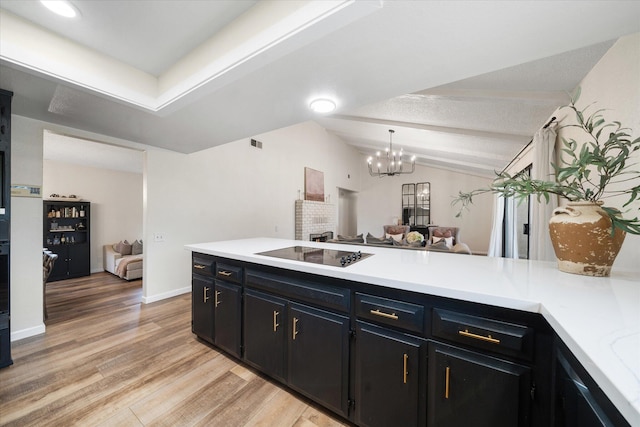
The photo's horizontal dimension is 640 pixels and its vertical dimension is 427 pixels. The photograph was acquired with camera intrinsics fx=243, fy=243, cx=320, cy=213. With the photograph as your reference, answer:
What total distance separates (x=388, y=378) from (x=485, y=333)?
53 cm

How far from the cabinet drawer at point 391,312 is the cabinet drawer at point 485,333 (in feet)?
0.24

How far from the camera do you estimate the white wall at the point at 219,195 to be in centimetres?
347

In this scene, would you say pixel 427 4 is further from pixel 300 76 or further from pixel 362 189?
pixel 362 189

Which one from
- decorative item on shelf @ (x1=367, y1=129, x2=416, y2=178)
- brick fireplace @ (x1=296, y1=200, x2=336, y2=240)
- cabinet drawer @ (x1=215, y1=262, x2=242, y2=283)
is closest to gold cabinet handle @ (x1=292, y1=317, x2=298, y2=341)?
cabinet drawer @ (x1=215, y1=262, x2=242, y2=283)

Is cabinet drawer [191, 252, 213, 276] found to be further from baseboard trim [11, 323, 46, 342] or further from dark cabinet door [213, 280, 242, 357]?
baseboard trim [11, 323, 46, 342]

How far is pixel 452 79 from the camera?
162 centimetres

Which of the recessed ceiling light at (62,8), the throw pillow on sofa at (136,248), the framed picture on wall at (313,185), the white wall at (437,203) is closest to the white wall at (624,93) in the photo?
the recessed ceiling light at (62,8)

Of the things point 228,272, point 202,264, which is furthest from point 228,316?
point 202,264

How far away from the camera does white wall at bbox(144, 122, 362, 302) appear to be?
11.4 feet

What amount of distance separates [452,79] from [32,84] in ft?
9.88

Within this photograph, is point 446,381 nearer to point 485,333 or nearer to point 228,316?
point 485,333

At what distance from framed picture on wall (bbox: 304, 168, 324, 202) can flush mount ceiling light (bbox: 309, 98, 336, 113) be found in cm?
448

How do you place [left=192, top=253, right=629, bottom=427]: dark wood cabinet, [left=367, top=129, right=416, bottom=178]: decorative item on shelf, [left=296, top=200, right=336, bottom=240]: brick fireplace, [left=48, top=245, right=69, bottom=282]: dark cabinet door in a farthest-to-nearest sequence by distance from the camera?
[left=296, top=200, right=336, bottom=240]: brick fireplace, [left=367, top=129, right=416, bottom=178]: decorative item on shelf, [left=48, top=245, right=69, bottom=282]: dark cabinet door, [left=192, top=253, right=629, bottom=427]: dark wood cabinet

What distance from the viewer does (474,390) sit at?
3.37 ft
